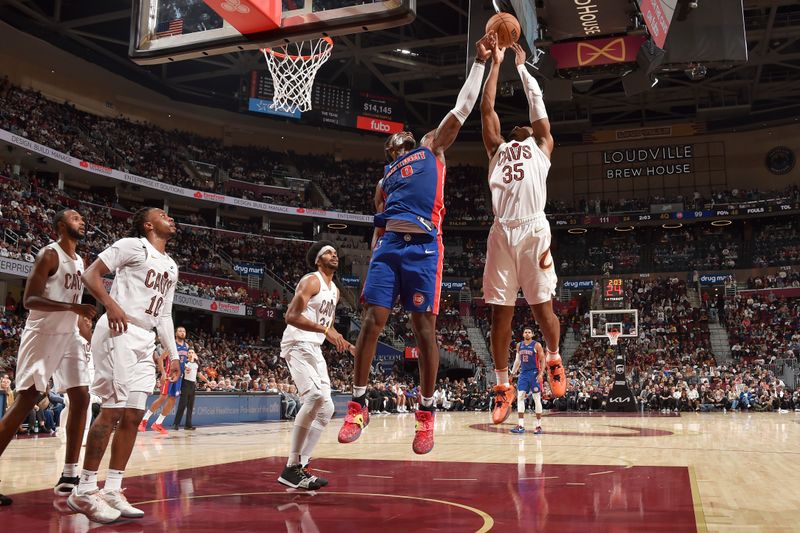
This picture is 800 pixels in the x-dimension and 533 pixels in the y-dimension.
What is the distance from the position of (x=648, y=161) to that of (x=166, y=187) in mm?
26396

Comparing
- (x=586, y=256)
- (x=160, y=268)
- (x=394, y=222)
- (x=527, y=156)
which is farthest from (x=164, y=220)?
(x=586, y=256)

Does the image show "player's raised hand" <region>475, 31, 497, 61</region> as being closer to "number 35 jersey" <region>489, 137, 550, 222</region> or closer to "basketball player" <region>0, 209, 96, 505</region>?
"number 35 jersey" <region>489, 137, 550, 222</region>

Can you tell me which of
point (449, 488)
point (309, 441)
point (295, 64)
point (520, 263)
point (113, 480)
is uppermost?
point (295, 64)

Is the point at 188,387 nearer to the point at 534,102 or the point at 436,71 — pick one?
the point at 534,102

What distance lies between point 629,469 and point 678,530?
3310mm

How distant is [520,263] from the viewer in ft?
18.6

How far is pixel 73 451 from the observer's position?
6.02 metres

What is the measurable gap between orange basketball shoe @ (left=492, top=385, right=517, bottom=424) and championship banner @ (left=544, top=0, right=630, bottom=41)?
680cm

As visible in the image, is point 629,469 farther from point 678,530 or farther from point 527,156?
point 527,156

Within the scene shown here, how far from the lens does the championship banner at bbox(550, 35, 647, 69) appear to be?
11469mm

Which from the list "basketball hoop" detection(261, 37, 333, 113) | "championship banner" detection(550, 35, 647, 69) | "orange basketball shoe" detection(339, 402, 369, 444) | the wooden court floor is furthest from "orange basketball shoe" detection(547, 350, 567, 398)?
"basketball hoop" detection(261, 37, 333, 113)

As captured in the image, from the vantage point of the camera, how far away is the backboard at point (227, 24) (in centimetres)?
645

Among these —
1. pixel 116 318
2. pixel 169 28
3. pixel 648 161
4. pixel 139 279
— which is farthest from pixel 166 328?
pixel 648 161

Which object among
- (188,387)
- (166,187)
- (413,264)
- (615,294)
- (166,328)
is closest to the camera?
(413,264)
